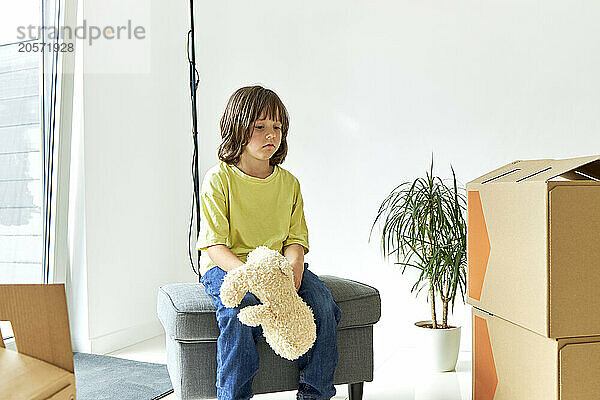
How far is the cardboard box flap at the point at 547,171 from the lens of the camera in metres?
1.53

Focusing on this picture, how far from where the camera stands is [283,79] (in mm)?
3020

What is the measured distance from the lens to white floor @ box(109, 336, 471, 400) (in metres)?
2.20

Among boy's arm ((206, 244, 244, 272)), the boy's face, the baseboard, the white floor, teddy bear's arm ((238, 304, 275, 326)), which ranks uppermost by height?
the boy's face

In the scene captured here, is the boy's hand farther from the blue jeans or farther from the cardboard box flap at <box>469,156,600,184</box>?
the cardboard box flap at <box>469,156,600,184</box>

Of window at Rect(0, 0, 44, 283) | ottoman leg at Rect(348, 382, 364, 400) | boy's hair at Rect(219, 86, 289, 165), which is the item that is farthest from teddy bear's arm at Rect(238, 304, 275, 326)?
window at Rect(0, 0, 44, 283)

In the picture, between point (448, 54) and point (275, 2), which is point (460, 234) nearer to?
point (448, 54)

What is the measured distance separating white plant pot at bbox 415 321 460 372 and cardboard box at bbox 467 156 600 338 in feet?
2.52

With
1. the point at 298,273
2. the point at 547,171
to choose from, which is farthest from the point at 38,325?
the point at 547,171

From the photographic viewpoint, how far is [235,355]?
1.69 m

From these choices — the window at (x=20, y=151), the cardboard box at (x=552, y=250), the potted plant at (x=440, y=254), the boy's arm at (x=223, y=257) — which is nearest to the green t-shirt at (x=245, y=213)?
the boy's arm at (x=223, y=257)

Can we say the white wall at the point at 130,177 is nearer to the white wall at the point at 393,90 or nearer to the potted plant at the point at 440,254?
the white wall at the point at 393,90

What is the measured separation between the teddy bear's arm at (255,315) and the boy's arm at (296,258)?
0.64ft

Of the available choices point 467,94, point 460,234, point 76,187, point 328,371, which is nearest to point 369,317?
point 328,371

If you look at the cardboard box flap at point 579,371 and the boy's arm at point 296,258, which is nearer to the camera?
the cardboard box flap at point 579,371
